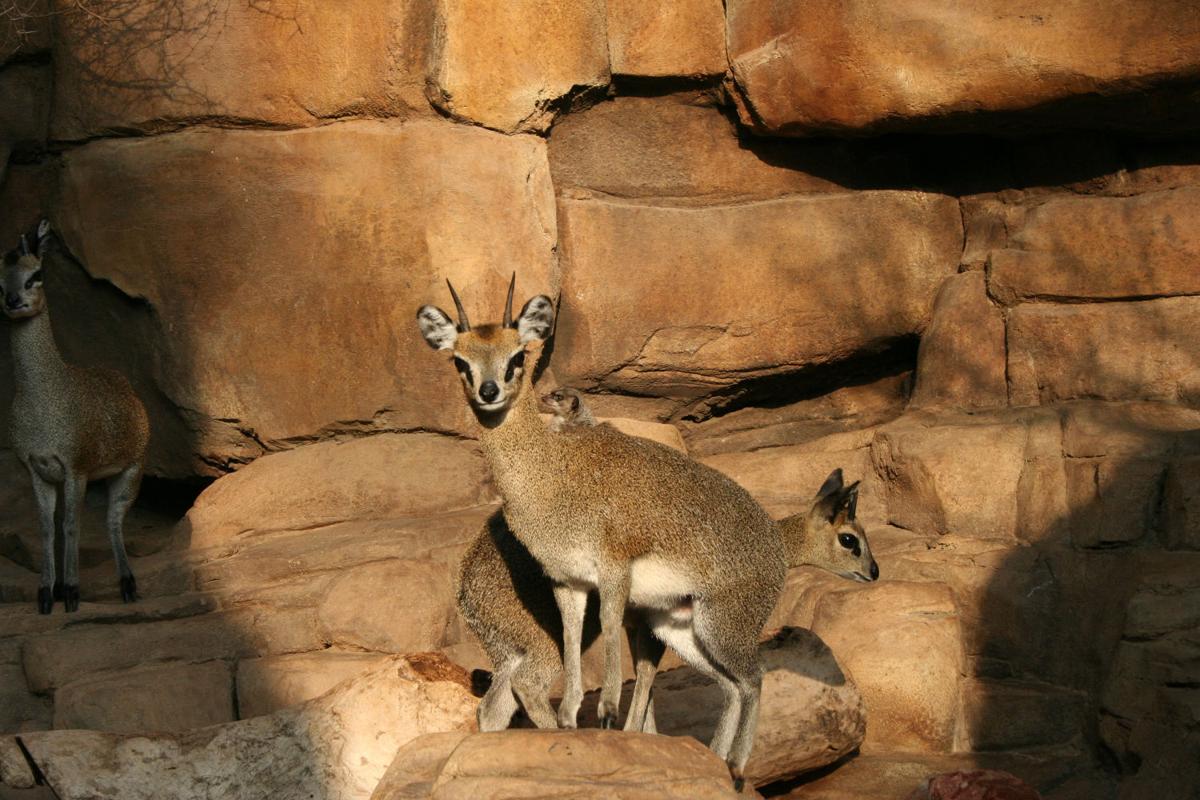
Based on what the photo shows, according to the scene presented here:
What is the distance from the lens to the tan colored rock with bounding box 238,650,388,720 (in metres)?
9.88

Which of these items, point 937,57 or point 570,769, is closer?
point 570,769

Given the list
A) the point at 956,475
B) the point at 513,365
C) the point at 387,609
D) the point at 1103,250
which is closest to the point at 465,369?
the point at 513,365

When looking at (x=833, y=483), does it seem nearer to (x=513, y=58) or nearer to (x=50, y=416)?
(x=513, y=58)

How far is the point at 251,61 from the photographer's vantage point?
11953mm

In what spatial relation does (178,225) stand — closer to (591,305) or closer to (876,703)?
(591,305)

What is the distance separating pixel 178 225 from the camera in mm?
12055

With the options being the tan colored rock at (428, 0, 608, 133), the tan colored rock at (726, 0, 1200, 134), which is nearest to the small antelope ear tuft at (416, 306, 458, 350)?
the tan colored rock at (428, 0, 608, 133)

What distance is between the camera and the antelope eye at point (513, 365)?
7992 millimetres

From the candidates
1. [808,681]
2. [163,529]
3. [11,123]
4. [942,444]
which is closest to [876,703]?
[808,681]

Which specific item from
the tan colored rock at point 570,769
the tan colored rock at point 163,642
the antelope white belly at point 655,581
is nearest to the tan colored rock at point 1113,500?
the antelope white belly at point 655,581

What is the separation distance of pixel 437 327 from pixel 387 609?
2.87m

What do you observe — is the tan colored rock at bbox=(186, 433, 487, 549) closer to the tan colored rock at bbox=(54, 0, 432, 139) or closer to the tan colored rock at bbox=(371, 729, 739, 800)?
the tan colored rock at bbox=(54, 0, 432, 139)

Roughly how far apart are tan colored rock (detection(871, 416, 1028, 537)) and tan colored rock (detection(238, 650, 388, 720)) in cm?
423

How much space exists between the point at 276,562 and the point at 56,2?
4.81 metres
